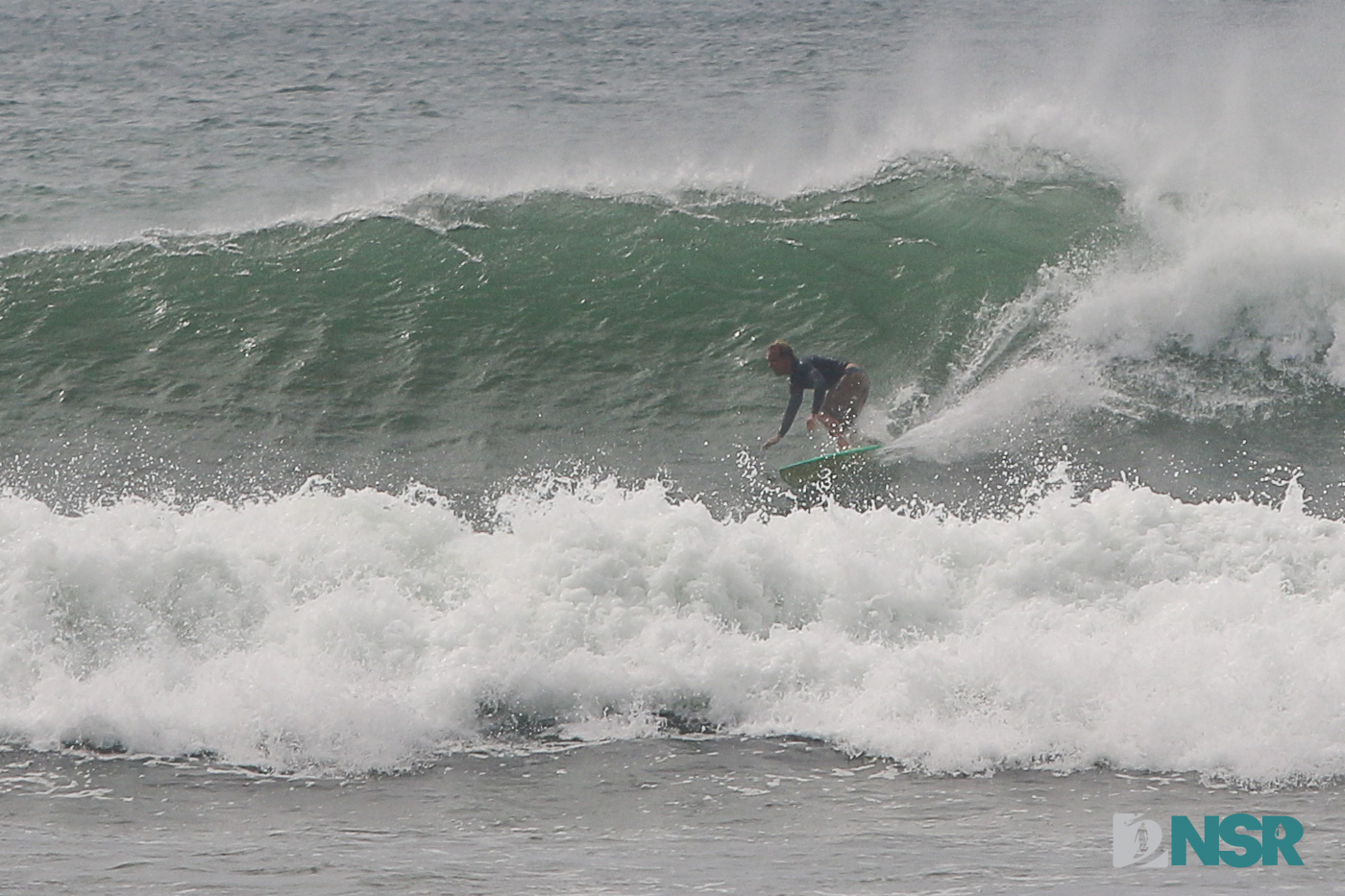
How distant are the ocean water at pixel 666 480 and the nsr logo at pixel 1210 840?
13cm

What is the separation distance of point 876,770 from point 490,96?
16034 millimetres

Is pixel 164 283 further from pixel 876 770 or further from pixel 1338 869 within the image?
pixel 1338 869

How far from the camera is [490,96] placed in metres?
20.9

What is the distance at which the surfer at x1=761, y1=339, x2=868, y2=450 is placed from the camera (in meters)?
10.9

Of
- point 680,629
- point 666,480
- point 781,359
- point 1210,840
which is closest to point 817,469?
point 781,359

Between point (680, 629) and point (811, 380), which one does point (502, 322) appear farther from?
point (680, 629)

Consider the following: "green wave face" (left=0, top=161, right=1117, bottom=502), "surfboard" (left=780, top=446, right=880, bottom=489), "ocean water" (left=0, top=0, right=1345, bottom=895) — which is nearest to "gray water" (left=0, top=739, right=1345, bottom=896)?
"ocean water" (left=0, top=0, right=1345, bottom=895)

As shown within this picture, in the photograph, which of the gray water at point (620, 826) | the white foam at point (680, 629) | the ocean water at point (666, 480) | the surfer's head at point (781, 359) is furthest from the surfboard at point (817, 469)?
the gray water at point (620, 826)

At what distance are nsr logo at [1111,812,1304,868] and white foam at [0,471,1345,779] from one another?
2.11ft

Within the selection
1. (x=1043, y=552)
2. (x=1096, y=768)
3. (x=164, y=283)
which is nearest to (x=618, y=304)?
(x=164, y=283)

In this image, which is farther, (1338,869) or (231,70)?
(231,70)

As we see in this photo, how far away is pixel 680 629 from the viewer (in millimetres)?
8047

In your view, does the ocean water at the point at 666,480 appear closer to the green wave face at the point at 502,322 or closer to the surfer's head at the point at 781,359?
the green wave face at the point at 502,322

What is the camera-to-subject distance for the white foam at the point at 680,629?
722 centimetres
